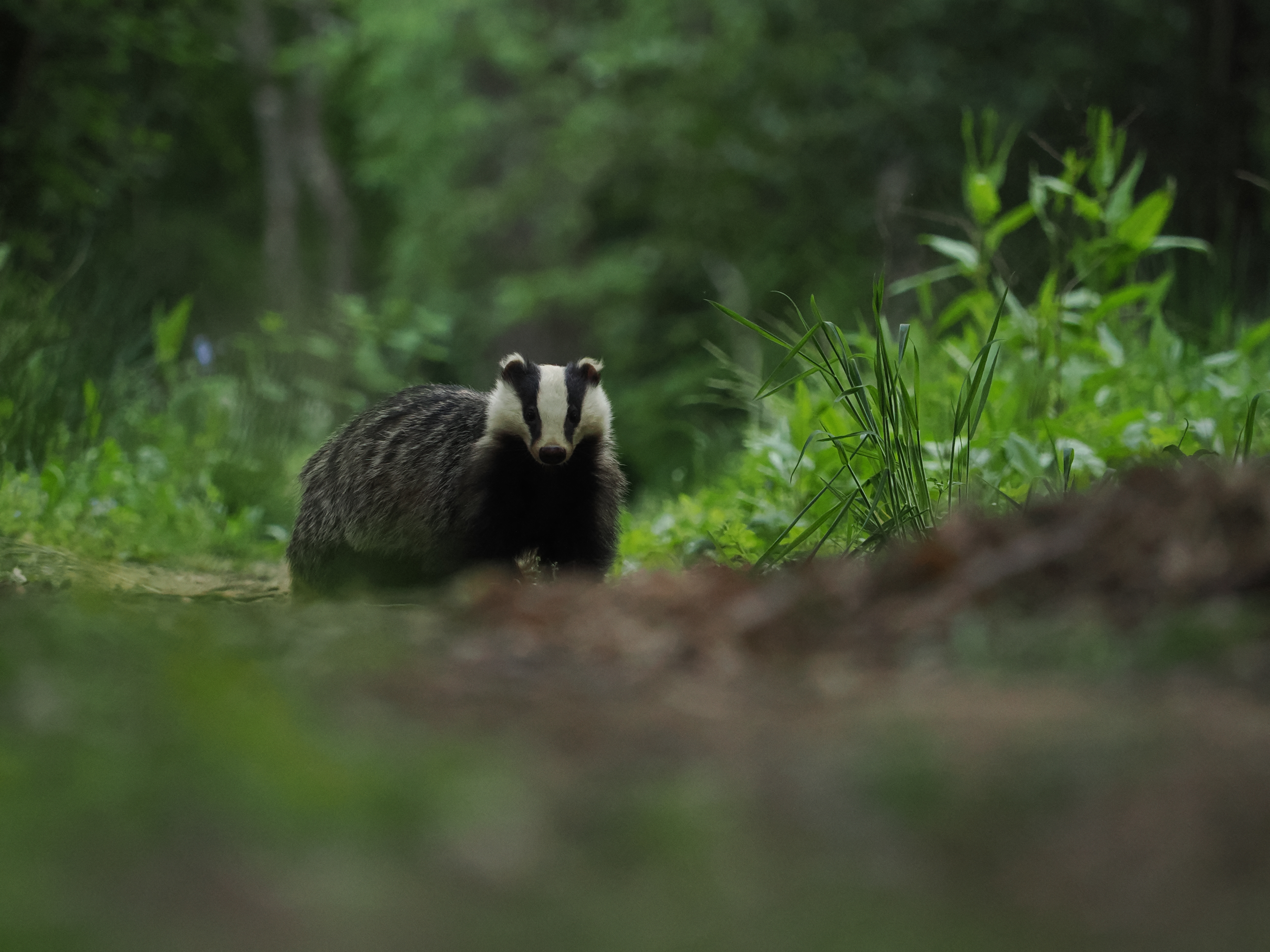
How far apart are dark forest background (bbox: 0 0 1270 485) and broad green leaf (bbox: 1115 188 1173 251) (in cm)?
46

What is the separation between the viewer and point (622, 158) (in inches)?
452

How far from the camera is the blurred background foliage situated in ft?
19.9

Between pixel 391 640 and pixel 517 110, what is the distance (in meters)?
11.5

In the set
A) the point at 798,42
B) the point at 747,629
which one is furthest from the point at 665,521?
the point at 798,42

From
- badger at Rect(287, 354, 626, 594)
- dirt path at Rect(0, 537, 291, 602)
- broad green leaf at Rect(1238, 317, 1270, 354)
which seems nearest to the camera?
dirt path at Rect(0, 537, 291, 602)

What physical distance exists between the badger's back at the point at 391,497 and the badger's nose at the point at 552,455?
0.29m

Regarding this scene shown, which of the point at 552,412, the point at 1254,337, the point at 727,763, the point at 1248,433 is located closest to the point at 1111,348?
the point at 1254,337

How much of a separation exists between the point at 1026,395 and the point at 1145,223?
0.70m

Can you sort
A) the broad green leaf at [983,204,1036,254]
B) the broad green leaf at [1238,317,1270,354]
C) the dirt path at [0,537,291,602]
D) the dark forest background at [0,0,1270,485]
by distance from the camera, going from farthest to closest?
the dark forest background at [0,0,1270,485]
the broad green leaf at [983,204,1036,254]
the broad green leaf at [1238,317,1270,354]
the dirt path at [0,537,291,602]

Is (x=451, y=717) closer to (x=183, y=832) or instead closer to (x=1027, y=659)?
(x=183, y=832)

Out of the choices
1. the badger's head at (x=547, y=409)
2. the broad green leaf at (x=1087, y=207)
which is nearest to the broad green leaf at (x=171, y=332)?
the badger's head at (x=547, y=409)

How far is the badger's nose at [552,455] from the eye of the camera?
13.1 feet

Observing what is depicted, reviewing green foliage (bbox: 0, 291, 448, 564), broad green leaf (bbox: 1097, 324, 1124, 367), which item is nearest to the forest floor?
broad green leaf (bbox: 1097, 324, 1124, 367)

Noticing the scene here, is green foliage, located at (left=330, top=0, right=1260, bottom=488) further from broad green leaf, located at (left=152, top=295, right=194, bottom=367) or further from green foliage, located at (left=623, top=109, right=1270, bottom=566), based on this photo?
broad green leaf, located at (left=152, top=295, right=194, bottom=367)
